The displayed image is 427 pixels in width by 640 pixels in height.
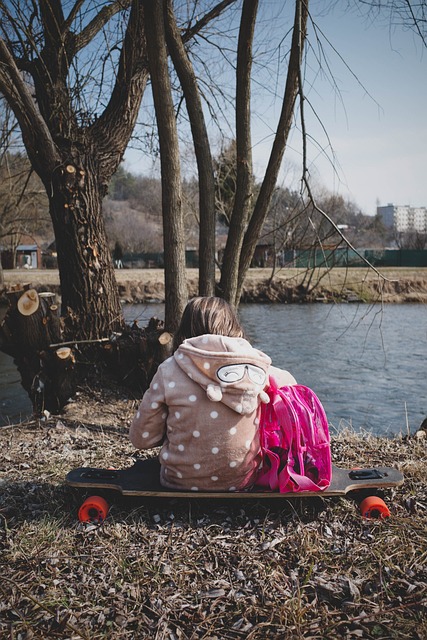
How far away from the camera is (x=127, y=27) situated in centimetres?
653

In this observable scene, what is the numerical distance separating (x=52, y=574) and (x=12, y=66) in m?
4.58

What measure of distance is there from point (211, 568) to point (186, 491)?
0.46 m

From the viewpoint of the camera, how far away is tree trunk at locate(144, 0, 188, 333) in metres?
5.48

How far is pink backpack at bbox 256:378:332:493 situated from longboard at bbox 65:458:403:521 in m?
0.06

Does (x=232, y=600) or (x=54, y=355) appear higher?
(x=54, y=355)

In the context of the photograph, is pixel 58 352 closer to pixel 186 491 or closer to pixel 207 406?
pixel 186 491

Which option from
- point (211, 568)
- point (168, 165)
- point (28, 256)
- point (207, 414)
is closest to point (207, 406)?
point (207, 414)

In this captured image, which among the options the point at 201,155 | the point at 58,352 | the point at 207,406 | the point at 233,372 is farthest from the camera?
the point at 201,155

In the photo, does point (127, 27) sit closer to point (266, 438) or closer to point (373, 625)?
point (266, 438)

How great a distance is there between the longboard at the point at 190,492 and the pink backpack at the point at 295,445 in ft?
0.18

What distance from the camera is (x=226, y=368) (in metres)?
2.71

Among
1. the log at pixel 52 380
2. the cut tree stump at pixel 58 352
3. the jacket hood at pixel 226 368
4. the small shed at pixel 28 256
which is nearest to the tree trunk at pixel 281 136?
the cut tree stump at pixel 58 352

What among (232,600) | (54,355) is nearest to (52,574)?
(232,600)

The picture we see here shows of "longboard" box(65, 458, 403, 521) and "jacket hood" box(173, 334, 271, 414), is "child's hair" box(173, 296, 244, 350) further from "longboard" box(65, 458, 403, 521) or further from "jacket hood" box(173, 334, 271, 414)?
"longboard" box(65, 458, 403, 521)
